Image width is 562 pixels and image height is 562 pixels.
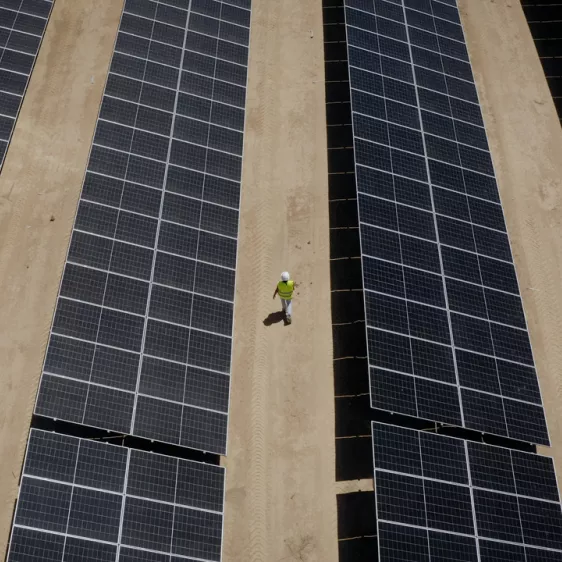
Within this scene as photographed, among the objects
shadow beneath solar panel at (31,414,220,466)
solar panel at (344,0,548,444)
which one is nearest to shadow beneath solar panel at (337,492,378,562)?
solar panel at (344,0,548,444)

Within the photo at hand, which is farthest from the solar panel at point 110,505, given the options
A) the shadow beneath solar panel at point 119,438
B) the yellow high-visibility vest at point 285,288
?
the yellow high-visibility vest at point 285,288

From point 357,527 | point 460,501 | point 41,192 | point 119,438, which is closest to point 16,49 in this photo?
point 41,192

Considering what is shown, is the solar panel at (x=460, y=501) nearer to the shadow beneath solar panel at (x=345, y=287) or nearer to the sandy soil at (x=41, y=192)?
the shadow beneath solar panel at (x=345, y=287)

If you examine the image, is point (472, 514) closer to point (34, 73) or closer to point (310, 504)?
point (310, 504)

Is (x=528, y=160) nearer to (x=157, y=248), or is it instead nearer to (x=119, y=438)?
(x=157, y=248)

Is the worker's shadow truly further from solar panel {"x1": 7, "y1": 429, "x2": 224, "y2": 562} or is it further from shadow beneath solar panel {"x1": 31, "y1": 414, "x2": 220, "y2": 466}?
solar panel {"x1": 7, "y1": 429, "x2": 224, "y2": 562}

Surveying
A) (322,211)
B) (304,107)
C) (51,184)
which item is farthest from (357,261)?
(51,184)
